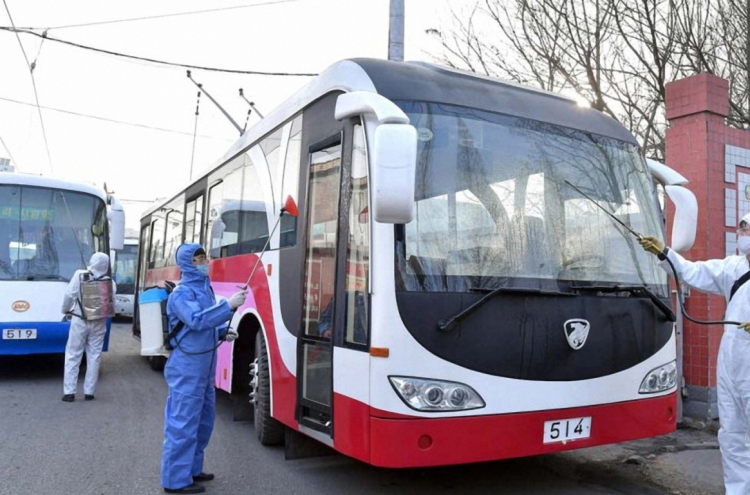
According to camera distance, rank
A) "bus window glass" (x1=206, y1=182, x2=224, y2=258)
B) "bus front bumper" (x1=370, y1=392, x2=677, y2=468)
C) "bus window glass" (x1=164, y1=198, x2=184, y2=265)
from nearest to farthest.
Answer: "bus front bumper" (x1=370, y1=392, x2=677, y2=468), "bus window glass" (x1=206, y1=182, x2=224, y2=258), "bus window glass" (x1=164, y1=198, x2=184, y2=265)

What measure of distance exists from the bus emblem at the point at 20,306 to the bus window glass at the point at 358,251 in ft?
23.2

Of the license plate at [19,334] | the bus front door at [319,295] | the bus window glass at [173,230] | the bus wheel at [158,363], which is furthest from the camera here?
the bus wheel at [158,363]

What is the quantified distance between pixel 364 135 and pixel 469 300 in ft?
4.02

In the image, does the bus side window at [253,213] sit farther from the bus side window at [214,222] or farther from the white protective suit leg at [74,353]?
the white protective suit leg at [74,353]

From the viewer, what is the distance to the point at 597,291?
4480 millimetres

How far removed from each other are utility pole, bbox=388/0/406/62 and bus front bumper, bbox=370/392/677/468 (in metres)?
6.96

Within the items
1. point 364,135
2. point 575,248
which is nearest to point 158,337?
point 364,135

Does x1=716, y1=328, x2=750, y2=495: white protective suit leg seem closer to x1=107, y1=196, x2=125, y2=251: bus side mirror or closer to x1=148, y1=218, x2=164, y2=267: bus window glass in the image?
x1=107, y1=196, x2=125, y2=251: bus side mirror

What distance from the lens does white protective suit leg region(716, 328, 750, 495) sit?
4.18 metres

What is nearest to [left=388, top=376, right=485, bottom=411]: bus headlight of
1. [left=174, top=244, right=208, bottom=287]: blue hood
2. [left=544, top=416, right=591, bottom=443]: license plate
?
[left=544, top=416, right=591, bottom=443]: license plate

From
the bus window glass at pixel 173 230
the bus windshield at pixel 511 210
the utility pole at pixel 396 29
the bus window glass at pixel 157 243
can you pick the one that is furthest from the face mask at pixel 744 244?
the bus window glass at pixel 157 243

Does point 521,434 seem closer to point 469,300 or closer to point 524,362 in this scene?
point 524,362

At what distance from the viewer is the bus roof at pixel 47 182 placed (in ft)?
33.2

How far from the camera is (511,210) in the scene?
4418 mm
